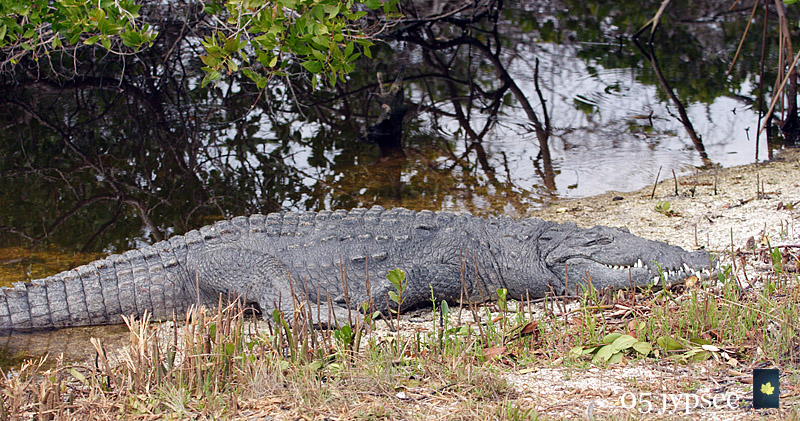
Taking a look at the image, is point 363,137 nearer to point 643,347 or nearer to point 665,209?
point 665,209

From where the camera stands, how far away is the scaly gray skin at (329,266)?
14.9 feet

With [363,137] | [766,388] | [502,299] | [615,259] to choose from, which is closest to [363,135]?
[363,137]

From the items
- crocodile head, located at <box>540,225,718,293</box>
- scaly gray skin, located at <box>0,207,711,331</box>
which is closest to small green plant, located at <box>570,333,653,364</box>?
crocodile head, located at <box>540,225,718,293</box>

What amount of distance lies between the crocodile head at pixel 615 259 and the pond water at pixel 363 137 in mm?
1917

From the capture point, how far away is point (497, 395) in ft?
9.23

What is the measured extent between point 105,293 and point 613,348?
329cm

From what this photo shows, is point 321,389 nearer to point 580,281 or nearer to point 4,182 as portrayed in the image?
point 580,281

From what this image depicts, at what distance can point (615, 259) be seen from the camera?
4477mm

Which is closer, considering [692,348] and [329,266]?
[692,348]

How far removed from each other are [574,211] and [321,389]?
402cm

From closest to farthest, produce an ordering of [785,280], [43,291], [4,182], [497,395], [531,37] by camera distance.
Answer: [497,395] → [785,280] → [43,291] → [4,182] → [531,37]

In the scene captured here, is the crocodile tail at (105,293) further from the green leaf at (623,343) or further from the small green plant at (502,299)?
the green leaf at (623,343)

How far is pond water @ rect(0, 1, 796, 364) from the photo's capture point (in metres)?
6.72

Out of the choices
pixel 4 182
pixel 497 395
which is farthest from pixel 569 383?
→ pixel 4 182
